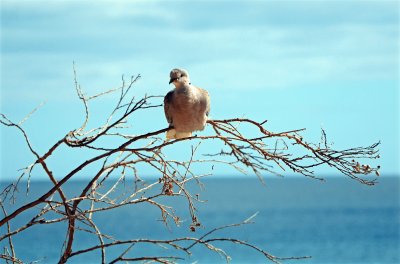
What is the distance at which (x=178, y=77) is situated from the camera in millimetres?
5320

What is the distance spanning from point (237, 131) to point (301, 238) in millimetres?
58876

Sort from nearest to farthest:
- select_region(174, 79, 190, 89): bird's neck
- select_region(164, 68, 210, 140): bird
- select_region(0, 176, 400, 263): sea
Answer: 1. select_region(164, 68, 210, 140): bird
2. select_region(174, 79, 190, 89): bird's neck
3. select_region(0, 176, 400, 263): sea

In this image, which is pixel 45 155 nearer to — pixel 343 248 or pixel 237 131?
pixel 237 131

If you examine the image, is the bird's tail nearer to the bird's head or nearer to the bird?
the bird

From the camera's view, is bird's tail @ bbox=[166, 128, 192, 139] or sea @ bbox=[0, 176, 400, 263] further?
sea @ bbox=[0, 176, 400, 263]

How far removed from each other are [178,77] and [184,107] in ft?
0.70

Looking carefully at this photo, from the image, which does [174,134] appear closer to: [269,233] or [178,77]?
[178,77]

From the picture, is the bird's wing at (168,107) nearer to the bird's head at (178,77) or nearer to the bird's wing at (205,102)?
the bird's head at (178,77)

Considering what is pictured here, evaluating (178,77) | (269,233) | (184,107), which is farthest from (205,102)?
(269,233)

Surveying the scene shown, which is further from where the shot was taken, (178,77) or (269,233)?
(269,233)

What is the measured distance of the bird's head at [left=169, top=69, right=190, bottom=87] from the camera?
5.32m

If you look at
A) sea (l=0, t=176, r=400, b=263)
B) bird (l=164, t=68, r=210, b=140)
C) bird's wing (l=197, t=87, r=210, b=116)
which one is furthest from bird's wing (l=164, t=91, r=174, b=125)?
sea (l=0, t=176, r=400, b=263)

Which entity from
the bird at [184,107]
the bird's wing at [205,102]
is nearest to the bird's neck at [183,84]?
the bird at [184,107]

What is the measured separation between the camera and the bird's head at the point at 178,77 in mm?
5316
